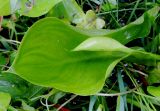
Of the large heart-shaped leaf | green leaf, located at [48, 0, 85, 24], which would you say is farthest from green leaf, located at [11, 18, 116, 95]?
green leaf, located at [48, 0, 85, 24]

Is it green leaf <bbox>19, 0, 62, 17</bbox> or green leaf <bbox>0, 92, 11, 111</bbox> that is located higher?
green leaf <bbox>19, 0, 62, 17</bbox>

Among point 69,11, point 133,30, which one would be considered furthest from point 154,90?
point 69,11

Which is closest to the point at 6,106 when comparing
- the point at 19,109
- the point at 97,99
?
the point at 19,109

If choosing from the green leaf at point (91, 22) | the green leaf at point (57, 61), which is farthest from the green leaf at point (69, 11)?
the green leaf at point (57, 61)

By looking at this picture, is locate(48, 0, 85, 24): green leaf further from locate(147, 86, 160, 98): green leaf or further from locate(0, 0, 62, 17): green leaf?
locate(147, 86, 160, 98): green leaf

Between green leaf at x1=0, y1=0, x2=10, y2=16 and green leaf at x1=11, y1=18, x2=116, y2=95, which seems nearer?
green leaf at x1=11, y1=18, x2=116, y2=95

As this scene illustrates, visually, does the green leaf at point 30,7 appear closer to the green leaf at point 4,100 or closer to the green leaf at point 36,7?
the green leaf at point 36,7

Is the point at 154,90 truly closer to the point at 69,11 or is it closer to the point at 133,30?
the point at 133,30

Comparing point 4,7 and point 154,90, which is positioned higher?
point 4,7
